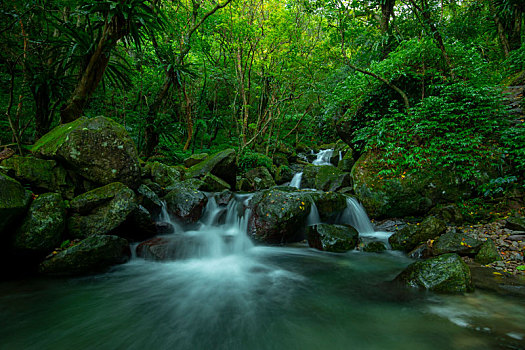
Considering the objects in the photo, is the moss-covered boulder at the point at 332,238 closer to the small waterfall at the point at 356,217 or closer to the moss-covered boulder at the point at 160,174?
the small waterfall at the point at 356,217

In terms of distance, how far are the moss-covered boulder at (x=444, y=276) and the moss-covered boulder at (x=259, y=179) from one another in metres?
6.66

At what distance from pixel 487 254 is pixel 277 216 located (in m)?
3.30

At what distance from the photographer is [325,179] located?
835cm

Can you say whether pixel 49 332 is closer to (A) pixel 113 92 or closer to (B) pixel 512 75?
(A) pixel 113 92

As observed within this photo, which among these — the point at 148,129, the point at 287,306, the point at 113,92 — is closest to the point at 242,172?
the point at 148,129

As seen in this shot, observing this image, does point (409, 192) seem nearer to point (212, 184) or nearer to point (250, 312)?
point (250, 312)

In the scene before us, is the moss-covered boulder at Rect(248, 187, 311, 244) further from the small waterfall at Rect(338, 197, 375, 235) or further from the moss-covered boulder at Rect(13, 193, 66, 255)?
the moss-covered boulder at Rect(13, 193, 66, 255)

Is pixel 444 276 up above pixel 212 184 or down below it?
below

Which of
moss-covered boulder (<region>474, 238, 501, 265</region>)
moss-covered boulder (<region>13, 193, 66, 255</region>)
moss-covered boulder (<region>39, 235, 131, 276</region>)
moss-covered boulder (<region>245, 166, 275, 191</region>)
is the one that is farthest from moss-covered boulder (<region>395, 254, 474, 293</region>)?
moss-covered boulder (<region>245, 166, 275, 191</region>)

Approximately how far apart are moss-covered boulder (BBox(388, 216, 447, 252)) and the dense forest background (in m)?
1.45

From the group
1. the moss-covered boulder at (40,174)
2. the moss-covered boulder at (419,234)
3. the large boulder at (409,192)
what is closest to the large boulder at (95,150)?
the moss-covered boulder at (40,174)

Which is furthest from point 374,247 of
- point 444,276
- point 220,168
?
point 220,168

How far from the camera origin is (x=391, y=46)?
323 inches

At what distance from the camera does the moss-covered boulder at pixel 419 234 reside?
4.18 metres
